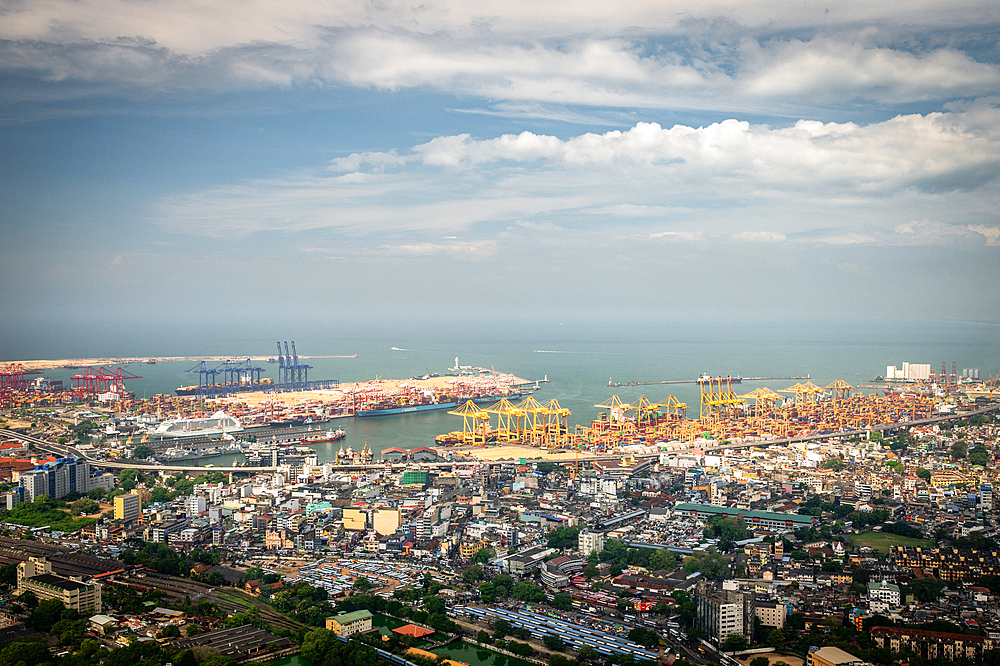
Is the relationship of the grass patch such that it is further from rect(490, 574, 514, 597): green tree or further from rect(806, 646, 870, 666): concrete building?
rect(490, 574, 514, 597): green tree

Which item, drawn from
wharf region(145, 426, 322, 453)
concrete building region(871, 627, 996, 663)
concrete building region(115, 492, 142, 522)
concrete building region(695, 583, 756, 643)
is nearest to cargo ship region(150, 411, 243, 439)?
wharf region(145, 426, 322, 453)

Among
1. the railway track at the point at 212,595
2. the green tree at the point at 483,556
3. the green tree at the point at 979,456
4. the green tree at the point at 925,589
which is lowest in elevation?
the railway track at the point at 212,595

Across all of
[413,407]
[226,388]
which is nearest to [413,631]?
[413,407]

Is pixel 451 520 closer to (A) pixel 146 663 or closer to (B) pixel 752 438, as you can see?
(A) pixel 146 663

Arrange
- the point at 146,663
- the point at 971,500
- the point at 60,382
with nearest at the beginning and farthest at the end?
the point at 146,663 < the point at 971,500 < the point at 60,382

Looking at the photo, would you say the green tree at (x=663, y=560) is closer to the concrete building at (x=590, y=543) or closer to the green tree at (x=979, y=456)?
the concrete building at (x=590, y=543)

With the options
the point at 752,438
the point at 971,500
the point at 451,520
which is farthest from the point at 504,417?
the point at 971,500

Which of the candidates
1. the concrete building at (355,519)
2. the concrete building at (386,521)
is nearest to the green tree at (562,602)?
the concrete building at (386,521)
